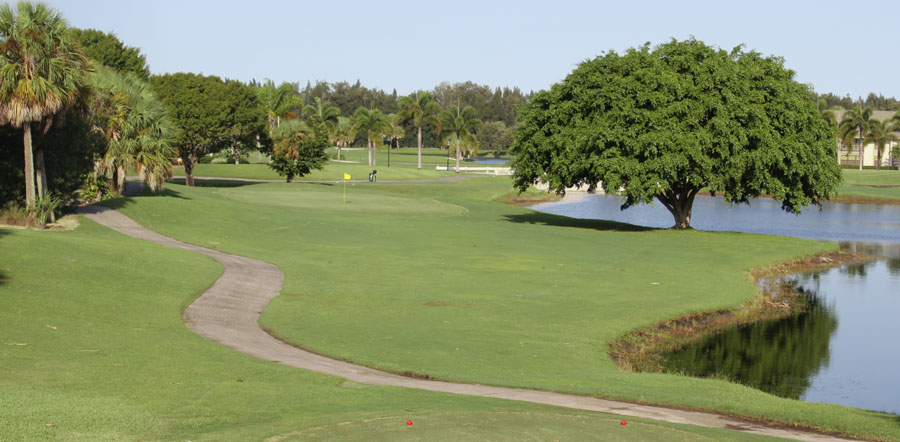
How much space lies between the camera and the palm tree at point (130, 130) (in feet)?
173

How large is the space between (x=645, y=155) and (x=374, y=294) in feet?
85.3

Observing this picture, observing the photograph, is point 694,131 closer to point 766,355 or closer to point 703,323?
point 703,323

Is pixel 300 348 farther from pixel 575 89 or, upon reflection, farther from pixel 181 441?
pixel 575 89

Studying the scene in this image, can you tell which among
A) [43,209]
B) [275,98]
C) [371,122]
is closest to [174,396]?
[43,209]

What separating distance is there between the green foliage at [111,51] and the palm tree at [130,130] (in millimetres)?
45055

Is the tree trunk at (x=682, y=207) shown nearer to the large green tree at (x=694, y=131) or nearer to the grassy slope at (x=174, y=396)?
the large green tree at (x=694, y=131)

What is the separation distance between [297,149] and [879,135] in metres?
103

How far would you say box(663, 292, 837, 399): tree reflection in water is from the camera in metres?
24.2

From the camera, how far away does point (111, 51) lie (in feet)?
325

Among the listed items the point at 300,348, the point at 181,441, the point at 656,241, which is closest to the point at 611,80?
the point at 656,241

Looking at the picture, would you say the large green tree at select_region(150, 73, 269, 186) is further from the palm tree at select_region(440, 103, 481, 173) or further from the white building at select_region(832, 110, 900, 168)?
the white building at select_region(832, 110, 900, 168)

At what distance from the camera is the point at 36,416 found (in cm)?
1281

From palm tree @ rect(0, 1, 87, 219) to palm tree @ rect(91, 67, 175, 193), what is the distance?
476 inches

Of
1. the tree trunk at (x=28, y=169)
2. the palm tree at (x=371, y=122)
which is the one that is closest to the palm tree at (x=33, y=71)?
the tree trunk at (x=28, y=169)
